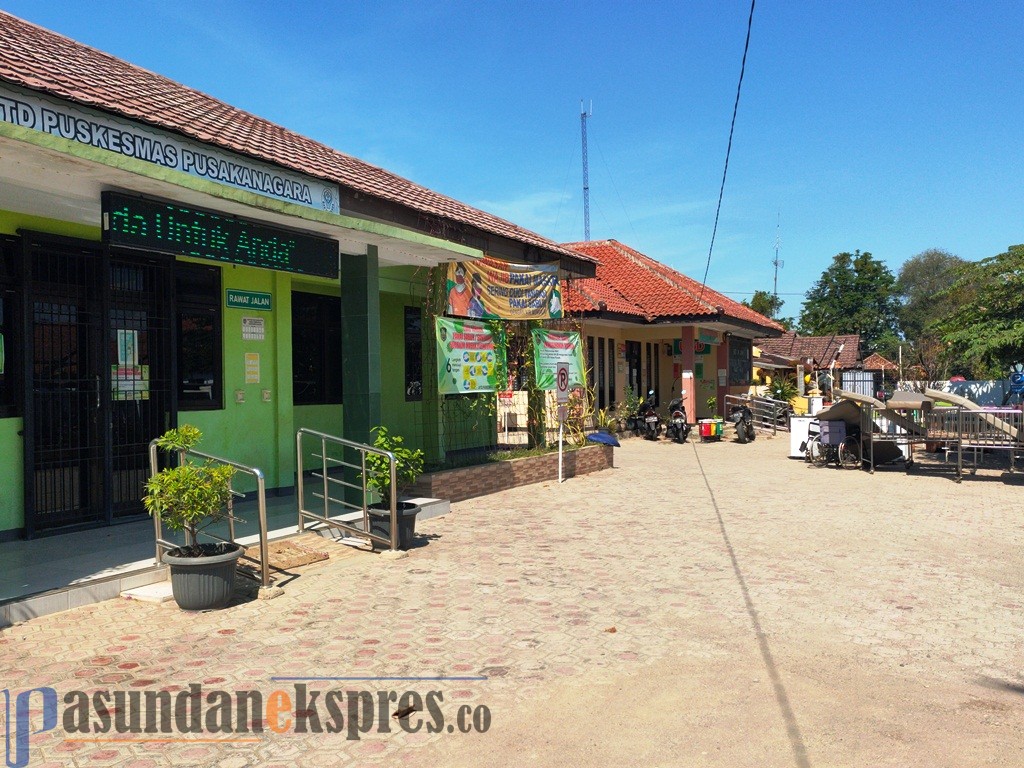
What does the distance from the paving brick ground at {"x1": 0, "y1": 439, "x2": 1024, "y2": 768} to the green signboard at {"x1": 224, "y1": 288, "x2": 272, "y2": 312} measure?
3778mm

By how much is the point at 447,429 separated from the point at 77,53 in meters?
6.66

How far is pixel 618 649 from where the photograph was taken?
16.0ft

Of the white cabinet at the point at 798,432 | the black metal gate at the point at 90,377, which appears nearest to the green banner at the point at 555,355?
the white cabinet at the point at 798,432

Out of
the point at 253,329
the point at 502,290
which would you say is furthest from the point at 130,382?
the point at 502,290

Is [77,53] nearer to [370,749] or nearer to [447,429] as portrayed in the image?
[447,429]

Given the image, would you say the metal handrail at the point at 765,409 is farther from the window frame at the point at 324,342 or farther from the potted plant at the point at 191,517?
the potted plant at the point at 191,517

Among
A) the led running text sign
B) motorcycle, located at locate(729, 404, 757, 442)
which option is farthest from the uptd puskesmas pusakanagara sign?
motorcycle, located at locate(729, 404, 757, 442)

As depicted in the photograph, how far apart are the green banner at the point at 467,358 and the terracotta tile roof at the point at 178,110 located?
1587mm

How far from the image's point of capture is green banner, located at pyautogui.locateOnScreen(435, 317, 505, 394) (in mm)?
10203

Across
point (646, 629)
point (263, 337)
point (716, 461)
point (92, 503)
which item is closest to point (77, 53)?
point (263, 337)

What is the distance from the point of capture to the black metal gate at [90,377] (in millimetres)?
7250

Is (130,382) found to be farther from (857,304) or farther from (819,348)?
(857,304)

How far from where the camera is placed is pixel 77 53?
27.6 feet

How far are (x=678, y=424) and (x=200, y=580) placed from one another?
15.9 metres
